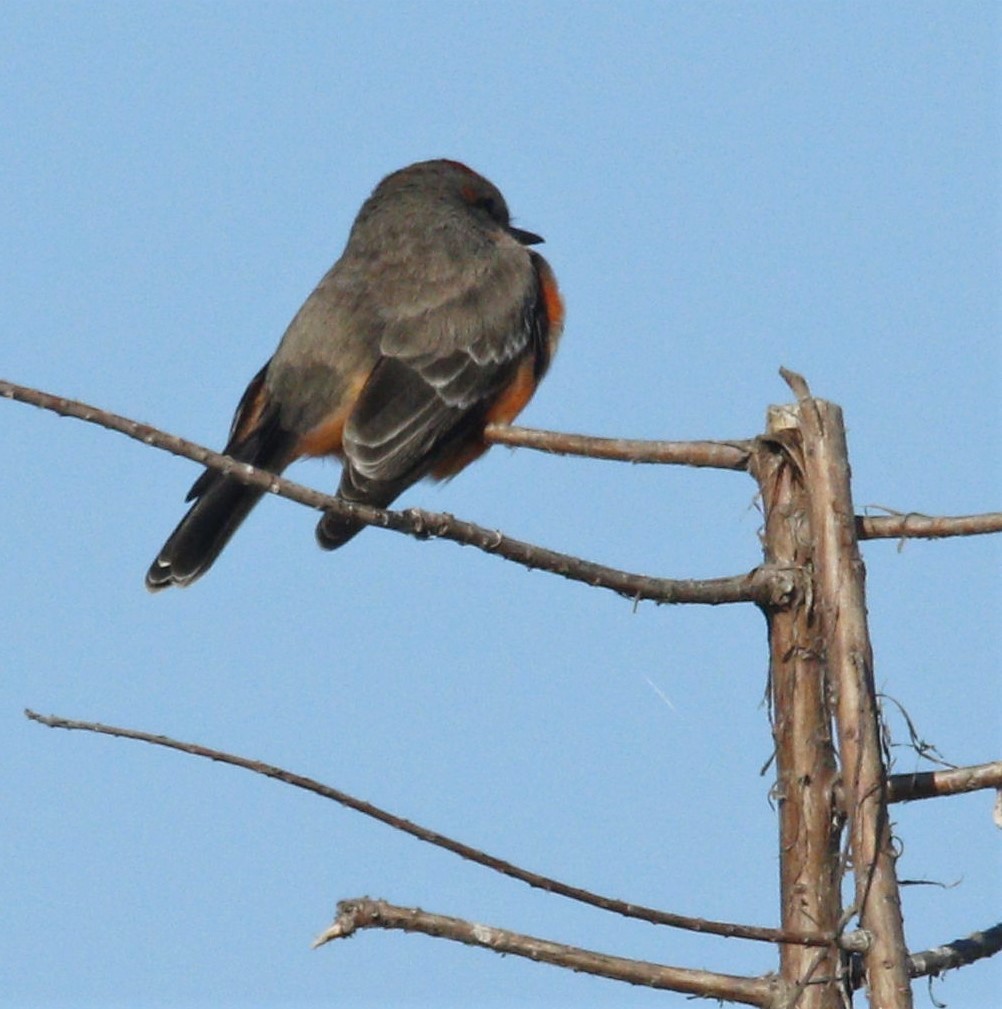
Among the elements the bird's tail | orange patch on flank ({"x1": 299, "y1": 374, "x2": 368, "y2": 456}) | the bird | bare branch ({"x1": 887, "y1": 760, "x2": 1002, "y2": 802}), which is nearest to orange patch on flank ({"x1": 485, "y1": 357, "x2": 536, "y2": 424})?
the bird

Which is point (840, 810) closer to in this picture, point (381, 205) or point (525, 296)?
point (525, 296)

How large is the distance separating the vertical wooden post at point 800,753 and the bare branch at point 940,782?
150 millimetres

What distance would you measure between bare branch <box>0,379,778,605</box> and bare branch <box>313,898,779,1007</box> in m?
0.84

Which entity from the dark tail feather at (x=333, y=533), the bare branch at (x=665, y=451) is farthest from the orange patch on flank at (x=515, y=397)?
the bare branch at (x=665, y=451)

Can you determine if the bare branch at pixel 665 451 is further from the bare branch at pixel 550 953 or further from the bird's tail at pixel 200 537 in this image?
the bird's tail at pixel 200 537

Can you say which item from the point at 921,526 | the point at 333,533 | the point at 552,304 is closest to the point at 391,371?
the point at 333,533

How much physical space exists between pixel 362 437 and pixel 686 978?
12.0ft

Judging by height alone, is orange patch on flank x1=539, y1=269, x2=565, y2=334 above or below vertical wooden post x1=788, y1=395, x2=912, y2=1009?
above

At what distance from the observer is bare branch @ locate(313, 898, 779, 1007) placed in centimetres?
345

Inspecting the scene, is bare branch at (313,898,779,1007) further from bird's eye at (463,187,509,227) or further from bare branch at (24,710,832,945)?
bird's eye at (463,187,509,227)

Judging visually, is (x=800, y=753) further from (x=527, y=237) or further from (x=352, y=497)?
(x=527, y=237)

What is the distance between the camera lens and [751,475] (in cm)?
438

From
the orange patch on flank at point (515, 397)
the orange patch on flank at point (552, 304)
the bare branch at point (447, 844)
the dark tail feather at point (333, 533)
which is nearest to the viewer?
the bare branch at point (447, 844)

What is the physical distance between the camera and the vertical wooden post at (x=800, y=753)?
151 inches
